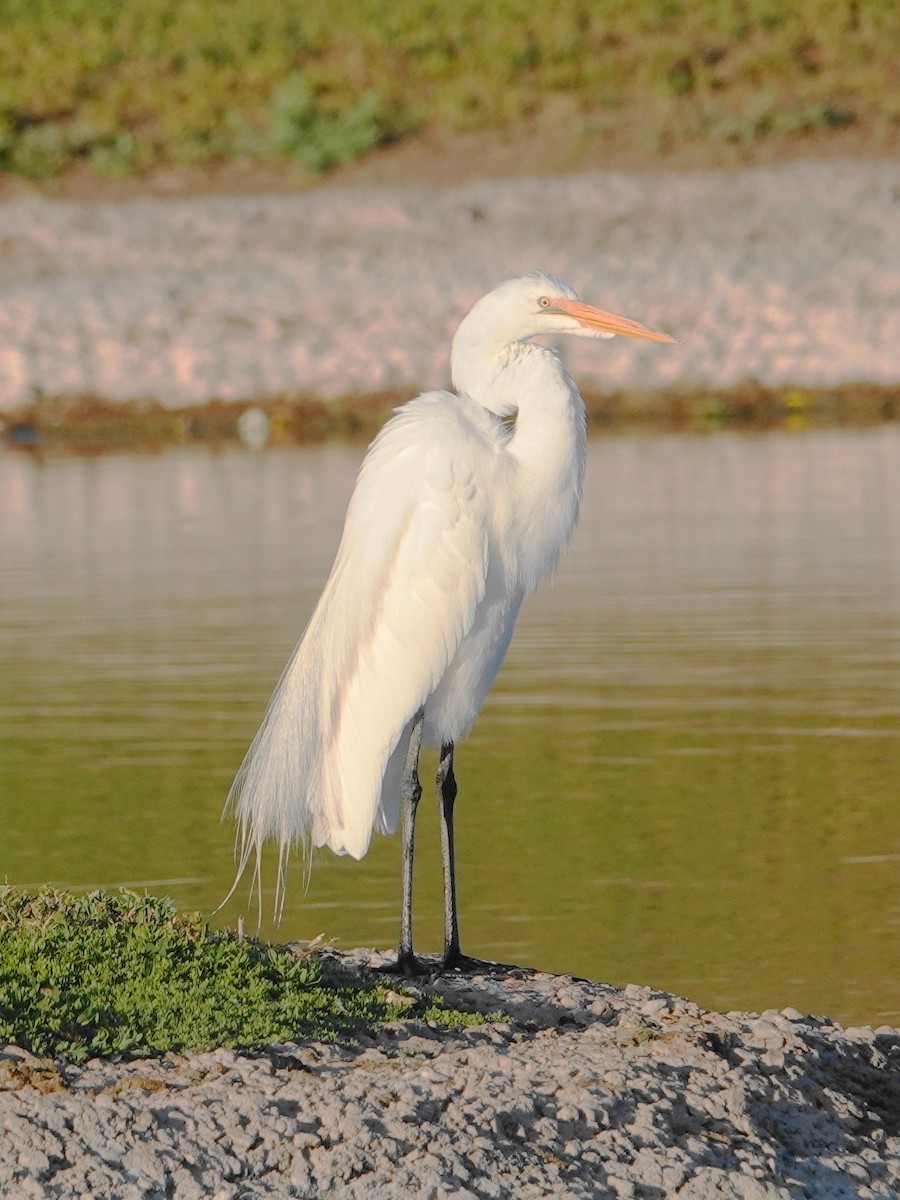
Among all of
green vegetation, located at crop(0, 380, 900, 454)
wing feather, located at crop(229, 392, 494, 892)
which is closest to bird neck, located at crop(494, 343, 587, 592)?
wing feather, located at crop(229, 392, 494, 892)

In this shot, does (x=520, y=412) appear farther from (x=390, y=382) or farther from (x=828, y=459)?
(x=390, y=382)

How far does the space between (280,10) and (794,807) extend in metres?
27.0

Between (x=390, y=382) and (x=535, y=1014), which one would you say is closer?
(x=535, y=1014)

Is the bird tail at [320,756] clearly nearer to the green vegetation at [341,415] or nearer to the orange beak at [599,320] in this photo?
the orange beak at [599,320]

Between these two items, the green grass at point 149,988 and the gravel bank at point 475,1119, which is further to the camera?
the green grass at point 149,988

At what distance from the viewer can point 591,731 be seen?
31.8ft

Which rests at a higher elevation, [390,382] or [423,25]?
[423,25]

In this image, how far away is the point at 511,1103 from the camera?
4.96m

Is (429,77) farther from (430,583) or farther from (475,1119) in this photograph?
(475,1119)

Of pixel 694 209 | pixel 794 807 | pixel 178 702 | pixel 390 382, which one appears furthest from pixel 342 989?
pixel 694 209

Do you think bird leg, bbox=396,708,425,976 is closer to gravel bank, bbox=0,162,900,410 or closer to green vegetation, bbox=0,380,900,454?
green vegetation, bbox=0,380,900,454

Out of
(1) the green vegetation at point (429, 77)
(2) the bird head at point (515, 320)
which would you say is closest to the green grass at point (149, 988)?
(2) the bird head at point (515, 320)

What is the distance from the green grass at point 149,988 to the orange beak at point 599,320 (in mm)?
2068

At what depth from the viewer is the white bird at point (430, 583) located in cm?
662
